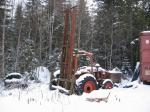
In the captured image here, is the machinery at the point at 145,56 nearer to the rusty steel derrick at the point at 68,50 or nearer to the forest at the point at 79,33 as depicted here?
the rusty steel derrick at the point at 68,50

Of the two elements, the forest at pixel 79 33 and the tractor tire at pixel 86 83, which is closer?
the tractor tire at pixel 86 83

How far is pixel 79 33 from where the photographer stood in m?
32.2

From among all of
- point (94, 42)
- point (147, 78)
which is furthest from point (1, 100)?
point (94, 42)

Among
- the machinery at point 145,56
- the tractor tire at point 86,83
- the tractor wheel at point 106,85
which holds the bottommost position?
the tractor wheel at point 106,85

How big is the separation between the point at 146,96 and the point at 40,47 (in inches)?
777

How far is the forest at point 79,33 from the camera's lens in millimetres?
29781

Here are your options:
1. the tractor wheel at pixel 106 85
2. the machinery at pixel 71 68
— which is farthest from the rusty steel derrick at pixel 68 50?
the tractor wheel at pixel 106 85

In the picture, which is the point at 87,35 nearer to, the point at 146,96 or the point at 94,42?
the point at 94,42

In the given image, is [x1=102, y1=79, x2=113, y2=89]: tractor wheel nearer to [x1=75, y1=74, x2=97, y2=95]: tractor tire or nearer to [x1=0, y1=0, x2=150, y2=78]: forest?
[x1=75, y1=74, x2=97, y2=95]: tractor tire

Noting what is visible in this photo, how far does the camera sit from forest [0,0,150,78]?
97.7 feet

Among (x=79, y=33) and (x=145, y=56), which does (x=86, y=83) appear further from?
(x=79, y=33)

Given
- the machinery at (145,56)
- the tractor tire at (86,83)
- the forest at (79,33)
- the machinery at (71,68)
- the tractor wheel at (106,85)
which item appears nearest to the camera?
the machinery at (71,68)

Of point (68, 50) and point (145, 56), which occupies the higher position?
point (68, 50)

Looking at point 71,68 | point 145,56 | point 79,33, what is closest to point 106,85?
point 145,56
